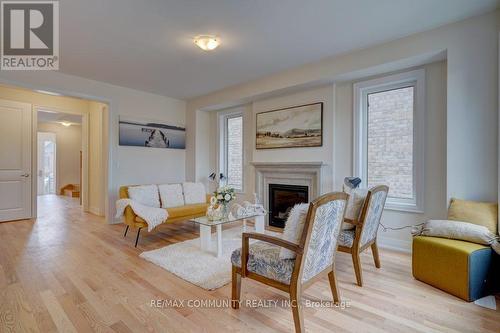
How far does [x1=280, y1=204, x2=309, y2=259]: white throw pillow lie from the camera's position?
5.62 feet

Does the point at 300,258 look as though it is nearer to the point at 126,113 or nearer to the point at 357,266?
Result: the point at 357,266

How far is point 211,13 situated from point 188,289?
276 centimetres

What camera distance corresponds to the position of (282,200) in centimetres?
477

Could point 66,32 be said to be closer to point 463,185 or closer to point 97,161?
point 97,161

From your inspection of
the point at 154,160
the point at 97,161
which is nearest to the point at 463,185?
the point at 154,160

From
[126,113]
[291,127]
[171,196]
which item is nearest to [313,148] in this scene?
[291,127]

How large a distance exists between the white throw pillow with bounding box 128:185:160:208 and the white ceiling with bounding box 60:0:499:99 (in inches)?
77.1

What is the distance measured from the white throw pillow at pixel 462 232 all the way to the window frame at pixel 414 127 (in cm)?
85

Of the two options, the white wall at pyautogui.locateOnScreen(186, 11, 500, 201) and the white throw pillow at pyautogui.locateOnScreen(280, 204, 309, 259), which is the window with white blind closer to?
the white wall at pyautogui.locateOnScreen(186, 11, 500, 201)

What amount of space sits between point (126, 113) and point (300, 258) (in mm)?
4824

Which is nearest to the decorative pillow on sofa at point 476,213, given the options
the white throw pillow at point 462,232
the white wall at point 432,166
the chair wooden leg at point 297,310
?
the white throw pillow at point 462,232

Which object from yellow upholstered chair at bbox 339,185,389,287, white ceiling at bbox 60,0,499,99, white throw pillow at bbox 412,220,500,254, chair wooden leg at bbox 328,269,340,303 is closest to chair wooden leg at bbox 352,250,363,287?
yellow upholstered chair at bbox 339,185,389,287

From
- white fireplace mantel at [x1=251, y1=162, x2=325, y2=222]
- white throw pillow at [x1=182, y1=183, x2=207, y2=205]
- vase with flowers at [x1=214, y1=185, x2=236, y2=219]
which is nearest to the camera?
vase with flowers at [x1=214, y1=185, x2=236, y2=219]

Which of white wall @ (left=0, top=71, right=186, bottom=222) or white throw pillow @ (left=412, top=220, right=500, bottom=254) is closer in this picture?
white throw pillow @ (left=412, top=220, right=500, bottom=254)
